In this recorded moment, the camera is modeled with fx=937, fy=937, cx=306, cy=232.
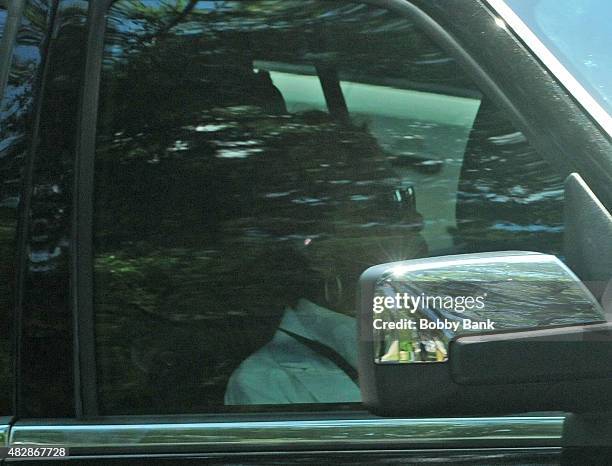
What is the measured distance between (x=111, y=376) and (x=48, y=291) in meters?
0.17

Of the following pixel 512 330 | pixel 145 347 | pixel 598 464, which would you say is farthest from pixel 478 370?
pixel 145 347

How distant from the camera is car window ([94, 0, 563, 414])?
1.52 m

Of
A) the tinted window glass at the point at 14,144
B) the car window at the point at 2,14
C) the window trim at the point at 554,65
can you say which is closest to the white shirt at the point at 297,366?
the tinted window glass at the point at 14,144

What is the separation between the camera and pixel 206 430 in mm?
1485

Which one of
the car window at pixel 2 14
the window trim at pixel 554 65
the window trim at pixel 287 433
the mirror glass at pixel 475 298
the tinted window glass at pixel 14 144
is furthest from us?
the car window at pixel 2 14

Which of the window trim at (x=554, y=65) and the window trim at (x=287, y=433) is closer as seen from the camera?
the window trim at (x=554, y=65)

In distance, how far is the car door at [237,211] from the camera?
1.50m

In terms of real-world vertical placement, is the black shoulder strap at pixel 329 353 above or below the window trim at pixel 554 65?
below

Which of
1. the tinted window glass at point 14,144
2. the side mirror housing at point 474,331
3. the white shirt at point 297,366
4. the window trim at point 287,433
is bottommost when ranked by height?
the window trim at point 287,433

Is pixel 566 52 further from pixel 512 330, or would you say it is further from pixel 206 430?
pixel 206 430

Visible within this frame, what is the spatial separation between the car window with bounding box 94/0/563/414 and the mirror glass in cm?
40

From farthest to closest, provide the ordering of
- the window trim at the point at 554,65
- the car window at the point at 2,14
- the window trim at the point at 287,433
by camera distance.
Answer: the car window at the point at 2,14 → the window trim at the point at 287,433 → the window trim at the point at 554,65

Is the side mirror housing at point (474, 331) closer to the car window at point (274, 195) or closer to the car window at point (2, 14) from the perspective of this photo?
the car window at point (274, 195)

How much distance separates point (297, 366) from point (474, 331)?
20.1 inches
